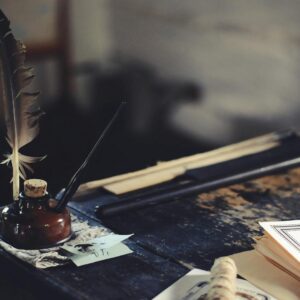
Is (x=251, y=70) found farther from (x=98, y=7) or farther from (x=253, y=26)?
(x=98, y=7)

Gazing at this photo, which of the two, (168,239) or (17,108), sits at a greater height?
(17,108)

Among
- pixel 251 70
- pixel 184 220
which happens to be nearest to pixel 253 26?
pixel 251 70

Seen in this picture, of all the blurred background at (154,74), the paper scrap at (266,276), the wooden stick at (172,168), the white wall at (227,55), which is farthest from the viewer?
the blurred background at (154,74)

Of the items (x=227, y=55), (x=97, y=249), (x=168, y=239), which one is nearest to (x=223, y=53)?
(x=227, y=55)

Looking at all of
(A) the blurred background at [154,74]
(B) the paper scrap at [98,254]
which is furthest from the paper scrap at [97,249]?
(A) the blurred background at [154,74]

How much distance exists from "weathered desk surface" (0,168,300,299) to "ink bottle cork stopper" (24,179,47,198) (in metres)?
0.15

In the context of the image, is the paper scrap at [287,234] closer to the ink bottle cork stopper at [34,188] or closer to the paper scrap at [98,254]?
the paper scrap at [98,254]

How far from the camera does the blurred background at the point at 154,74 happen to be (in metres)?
3.40

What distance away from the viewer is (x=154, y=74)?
13.7 ft

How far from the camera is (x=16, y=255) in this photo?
1674 mm

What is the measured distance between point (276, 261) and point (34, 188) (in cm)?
56

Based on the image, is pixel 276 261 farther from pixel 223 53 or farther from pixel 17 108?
pixel 223 53

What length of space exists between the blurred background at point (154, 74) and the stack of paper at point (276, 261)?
1.61m

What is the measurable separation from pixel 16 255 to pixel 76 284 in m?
0.19
